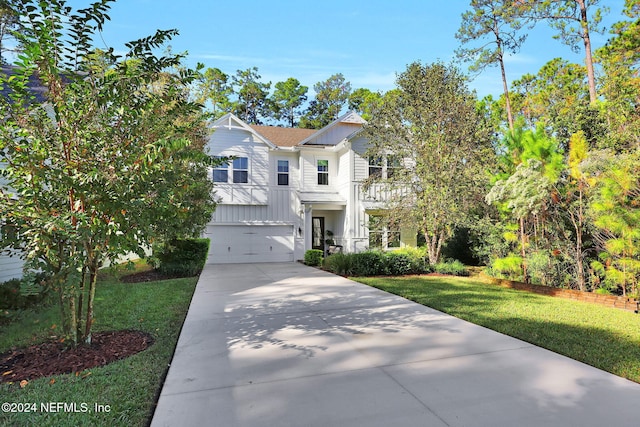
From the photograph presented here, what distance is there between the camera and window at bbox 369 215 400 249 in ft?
45.8

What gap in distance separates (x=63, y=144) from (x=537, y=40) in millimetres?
18577

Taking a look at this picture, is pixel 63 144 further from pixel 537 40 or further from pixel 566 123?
pixel 537 40

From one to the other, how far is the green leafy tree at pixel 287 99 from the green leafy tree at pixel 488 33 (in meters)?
21.2

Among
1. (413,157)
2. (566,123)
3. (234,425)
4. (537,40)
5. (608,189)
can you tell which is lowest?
(234,425)

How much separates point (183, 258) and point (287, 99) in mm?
25963

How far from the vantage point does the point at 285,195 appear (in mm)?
17391

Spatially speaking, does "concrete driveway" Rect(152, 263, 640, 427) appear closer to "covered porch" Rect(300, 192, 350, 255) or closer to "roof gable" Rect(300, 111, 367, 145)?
"covered porch" Rect(300, 192, 350, 255)

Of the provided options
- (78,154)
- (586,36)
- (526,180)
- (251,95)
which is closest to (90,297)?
(78,154)

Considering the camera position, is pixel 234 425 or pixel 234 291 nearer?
pixel 234 425

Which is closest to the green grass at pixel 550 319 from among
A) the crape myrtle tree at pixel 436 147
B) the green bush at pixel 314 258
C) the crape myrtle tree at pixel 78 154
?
the crape myrtle tree at pixel 436 147

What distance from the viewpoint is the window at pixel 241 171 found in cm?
1661

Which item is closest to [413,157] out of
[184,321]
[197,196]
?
[197,196]

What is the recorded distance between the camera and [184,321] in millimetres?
6039

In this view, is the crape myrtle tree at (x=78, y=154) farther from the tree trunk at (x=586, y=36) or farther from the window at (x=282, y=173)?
the tree trunk at (x=586, y=36)
